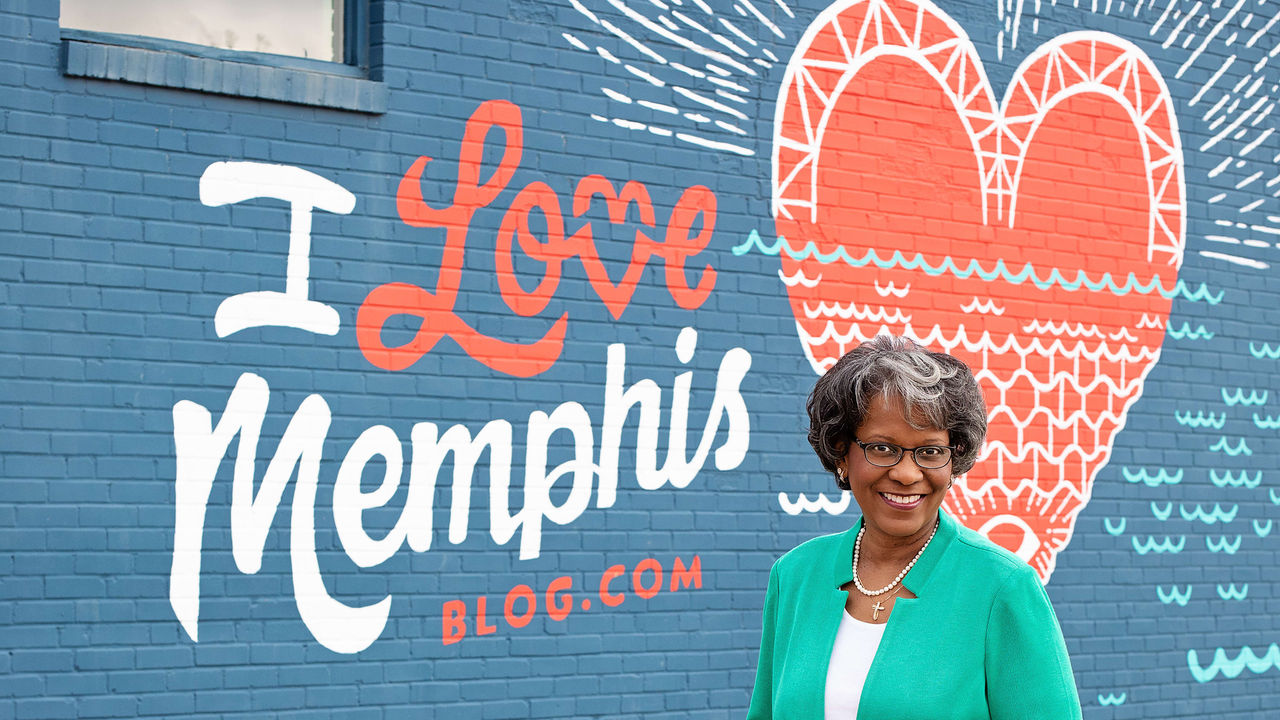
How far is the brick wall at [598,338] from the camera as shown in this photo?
5430mm

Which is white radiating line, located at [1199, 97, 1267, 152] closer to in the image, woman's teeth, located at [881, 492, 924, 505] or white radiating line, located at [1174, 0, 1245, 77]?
white radiating line, located at [1174, 0, 1245, 77]

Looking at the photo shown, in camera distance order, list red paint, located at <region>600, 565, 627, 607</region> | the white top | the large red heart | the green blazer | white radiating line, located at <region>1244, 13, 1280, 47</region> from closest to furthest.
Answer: the green blazer → the white top → red paint, located at <region>600, 565, 627, 607</region> → the large red heart → white radiating line, located at <region>1244, 13, 1280, 47</region>

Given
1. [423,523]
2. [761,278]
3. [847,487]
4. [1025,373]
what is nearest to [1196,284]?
[1025,373]

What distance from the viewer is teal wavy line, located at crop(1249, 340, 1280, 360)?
870cm

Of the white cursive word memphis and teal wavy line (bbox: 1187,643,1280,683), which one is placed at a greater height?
the white cursive word memphis

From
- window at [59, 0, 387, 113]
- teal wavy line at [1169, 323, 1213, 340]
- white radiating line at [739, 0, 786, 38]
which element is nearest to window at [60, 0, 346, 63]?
window at [59, 0, 387, 113]

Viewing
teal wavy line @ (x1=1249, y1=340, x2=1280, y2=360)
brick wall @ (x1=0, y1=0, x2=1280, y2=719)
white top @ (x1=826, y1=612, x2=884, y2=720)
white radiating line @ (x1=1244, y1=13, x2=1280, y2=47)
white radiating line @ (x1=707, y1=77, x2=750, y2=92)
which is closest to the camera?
white top @ (x1=826, y1=612, x2=884, y2=720)

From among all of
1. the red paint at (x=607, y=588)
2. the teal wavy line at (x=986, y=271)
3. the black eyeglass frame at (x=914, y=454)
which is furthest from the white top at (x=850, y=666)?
the teal wavy line at (x=986, y=271)

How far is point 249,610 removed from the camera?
5637mm

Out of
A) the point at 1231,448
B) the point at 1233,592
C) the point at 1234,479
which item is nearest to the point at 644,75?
the point at 1231,448

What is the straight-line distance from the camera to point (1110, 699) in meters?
8.00

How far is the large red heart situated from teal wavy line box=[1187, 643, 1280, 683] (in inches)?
46.3

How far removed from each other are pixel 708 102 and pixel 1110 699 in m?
3.82

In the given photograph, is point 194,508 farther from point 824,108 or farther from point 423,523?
point 824,108
